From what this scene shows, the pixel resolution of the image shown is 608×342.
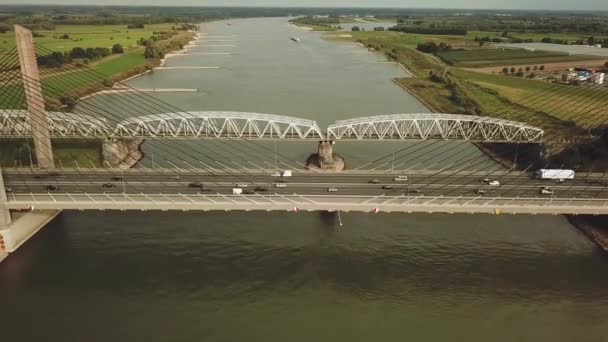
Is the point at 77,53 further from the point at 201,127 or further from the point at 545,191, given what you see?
the point at 545,191

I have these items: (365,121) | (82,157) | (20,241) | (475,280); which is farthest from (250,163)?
(475,280)

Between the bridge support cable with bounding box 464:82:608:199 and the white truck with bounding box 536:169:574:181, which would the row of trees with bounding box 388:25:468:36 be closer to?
the bridge support cable with bounding box 464:82:608:199

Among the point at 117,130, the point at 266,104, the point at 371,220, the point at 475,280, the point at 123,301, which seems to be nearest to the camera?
the point at 123,301

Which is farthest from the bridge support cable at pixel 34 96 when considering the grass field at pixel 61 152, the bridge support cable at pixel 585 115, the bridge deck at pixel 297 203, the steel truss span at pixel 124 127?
the bridge support cable at pixel 585 115

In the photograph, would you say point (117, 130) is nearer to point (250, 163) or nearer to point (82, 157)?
point (82, 157)

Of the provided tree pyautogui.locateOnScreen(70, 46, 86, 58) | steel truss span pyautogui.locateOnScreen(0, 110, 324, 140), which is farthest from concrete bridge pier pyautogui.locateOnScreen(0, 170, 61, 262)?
tree pyautogui.locateOnScreen(70, 46, 86, 58)

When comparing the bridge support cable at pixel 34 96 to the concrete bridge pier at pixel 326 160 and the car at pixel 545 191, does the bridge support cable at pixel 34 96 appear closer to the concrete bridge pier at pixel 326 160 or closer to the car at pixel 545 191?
the concrete bridge pier at pixel 326 160
